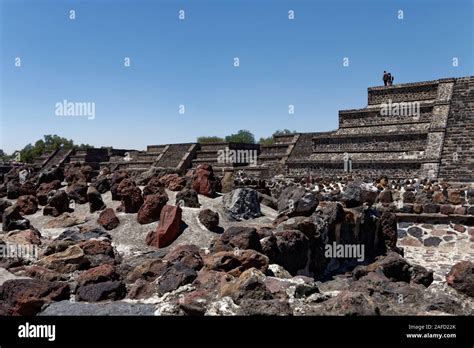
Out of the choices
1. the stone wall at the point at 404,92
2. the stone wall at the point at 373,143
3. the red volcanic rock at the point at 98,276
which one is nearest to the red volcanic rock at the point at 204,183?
the red volcanic rock at the point at 98,276

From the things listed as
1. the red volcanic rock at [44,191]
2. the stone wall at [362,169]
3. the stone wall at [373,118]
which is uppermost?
the stone wall at [373,118]

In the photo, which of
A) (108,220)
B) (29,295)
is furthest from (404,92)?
(29,295)

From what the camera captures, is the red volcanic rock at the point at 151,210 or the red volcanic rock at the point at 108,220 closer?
the red volcanic rock at the point at 151,210

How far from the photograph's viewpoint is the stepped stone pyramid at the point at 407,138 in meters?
19.5

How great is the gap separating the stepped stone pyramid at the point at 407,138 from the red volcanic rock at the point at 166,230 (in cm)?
1309

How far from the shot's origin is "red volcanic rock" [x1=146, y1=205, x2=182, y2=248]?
9.22 meters

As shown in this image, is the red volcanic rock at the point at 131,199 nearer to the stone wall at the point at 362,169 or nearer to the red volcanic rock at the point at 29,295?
the red volcanic rock at the point at 29,295

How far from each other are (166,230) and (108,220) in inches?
81.4

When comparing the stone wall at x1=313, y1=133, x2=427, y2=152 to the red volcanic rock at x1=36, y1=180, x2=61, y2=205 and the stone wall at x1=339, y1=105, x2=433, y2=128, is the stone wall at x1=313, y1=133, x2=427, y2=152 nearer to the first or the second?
the stone wall at x1=339, y1=105, x2=433, y2=128

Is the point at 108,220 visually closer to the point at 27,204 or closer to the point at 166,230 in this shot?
the point at 166,230

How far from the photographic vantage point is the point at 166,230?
9211mm

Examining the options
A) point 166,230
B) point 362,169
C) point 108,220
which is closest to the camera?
point 166,230

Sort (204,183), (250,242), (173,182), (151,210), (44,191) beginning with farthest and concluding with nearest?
(44,191) < (173,182) < (204,183) < (151,210) < (250,242)
